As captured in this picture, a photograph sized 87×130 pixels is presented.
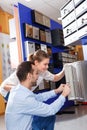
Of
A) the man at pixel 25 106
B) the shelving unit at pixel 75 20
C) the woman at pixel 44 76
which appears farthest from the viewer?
the shelving unit at pixel 75 20

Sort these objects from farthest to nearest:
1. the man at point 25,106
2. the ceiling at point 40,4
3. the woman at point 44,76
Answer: the ceiling at point 40,4
the woman at point 44,76
the man at point 25,106

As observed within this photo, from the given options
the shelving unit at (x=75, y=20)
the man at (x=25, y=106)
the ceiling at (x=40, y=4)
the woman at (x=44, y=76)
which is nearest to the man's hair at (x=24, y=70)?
the man at (x=25, y=106)

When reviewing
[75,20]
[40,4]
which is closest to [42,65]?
[75,20]

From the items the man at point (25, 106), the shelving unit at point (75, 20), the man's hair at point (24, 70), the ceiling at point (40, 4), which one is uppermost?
the ceiling at point (40, 4)

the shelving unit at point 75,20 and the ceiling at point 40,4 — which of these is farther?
the ceiling at point 40,4

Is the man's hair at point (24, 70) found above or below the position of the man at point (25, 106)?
above

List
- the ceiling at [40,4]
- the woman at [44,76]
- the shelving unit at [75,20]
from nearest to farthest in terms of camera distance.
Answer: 1. the woman at [44,76]
2. the shelving unit at [75,20]
3. the ceiling at [40,4]

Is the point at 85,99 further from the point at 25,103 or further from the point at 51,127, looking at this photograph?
the point at 25,103

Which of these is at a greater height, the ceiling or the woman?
the ceiling

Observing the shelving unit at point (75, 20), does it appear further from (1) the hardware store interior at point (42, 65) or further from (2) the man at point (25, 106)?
(2) the man at point (25, 106)

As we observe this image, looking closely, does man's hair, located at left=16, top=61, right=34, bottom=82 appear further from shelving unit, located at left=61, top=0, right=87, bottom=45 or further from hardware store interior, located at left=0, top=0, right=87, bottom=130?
shelving unit, located at left=61, top=0, right=87, bottom=45

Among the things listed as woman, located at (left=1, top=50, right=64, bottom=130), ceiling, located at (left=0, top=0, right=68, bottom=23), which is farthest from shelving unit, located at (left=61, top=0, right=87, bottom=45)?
ceiling, located at (left=0, top=0, right=68, bottom=23)

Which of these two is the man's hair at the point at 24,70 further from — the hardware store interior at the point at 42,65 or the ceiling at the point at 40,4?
the ceiling at the point at 40,4

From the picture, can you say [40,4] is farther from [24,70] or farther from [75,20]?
[24,70]
